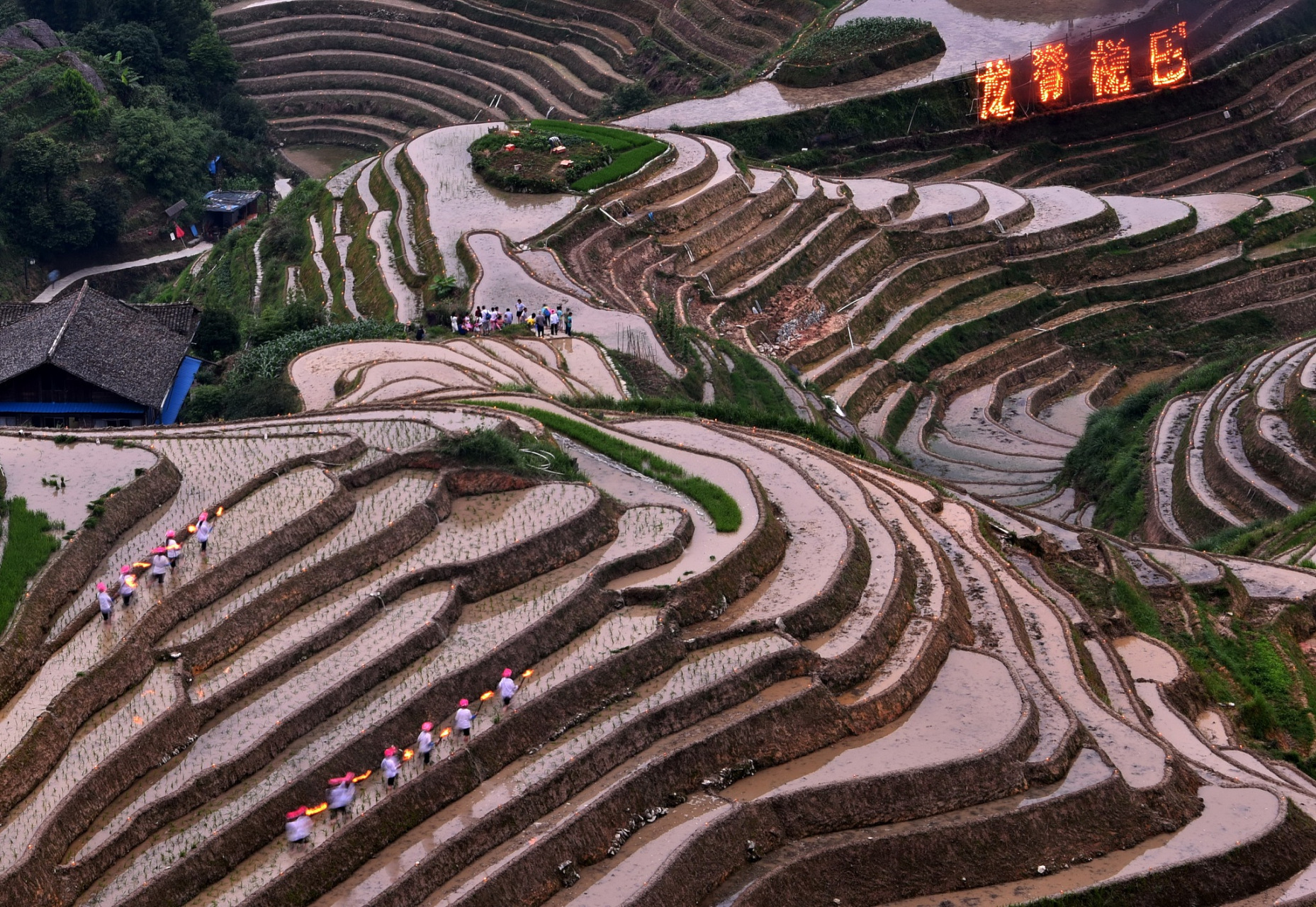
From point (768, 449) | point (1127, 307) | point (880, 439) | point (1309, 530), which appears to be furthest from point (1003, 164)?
point (768, 449)

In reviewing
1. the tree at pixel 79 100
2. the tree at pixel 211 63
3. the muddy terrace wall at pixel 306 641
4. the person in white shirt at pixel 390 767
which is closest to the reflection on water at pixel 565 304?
the muddy terrace wall at pixel 306 641

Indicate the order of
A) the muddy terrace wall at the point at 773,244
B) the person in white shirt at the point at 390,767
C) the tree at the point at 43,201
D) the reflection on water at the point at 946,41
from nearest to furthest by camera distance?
1. the person in white shirt at the point at 390,767
2. the muddy terrace wall at the point at 773,244
3. the tree at the point at 43,201
4. the reflection on water at the point at 946,41

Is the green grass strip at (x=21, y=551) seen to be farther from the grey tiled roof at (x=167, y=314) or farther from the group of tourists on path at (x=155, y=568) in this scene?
the grey tiled roof at (x=167, y=314)

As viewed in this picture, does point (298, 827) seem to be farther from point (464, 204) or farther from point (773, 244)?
point (773, 244)

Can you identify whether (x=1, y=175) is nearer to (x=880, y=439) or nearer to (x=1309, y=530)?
(x=880, y=439)

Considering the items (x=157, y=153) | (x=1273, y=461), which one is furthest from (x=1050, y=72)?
(x=157, y=153)
